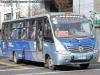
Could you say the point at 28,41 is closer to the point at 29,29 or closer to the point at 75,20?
the point at 29,29

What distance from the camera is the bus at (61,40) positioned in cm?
1416

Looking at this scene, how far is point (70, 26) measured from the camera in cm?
1475

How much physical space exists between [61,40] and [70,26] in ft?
2.98

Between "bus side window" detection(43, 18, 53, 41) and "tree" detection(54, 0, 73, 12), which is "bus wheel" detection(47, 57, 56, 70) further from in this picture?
"tree" detection(54, 0, 73, 12)

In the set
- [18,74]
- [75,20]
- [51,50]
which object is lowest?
[18,74]

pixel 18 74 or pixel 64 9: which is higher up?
pixel 64 9

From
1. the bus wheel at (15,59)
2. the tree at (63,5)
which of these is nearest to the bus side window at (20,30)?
the bus wheel at (15,59)

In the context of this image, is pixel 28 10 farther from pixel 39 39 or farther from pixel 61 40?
pixel 61 40

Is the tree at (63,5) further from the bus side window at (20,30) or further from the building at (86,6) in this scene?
the bus side window at (20,30)

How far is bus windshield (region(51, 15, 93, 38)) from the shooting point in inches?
571

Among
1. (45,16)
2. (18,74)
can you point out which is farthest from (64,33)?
(18,74)

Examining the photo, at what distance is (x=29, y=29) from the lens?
681 inches

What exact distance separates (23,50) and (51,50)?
3.85 m

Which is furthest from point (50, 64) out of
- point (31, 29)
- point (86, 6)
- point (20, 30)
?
point (86, 6)
